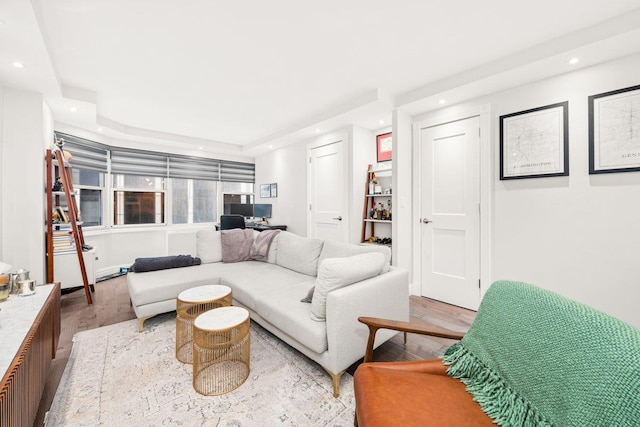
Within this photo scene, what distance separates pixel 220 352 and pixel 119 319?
146 centimetres

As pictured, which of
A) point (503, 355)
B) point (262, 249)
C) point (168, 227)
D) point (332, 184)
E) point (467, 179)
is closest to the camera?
point (503, 355)

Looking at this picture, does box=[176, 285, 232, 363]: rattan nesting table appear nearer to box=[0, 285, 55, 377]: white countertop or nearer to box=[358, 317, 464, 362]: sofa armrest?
box=[0, 285, 55, 377]: white countertop

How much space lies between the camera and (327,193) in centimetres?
445

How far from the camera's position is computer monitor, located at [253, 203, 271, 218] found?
5.69 m

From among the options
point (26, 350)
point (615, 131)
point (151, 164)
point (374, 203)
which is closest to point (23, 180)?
point (151, 164)

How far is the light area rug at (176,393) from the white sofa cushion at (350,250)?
91 cm

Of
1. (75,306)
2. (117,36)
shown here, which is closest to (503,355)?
(117,36)

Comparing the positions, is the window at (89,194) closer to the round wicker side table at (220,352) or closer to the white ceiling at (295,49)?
the white ceiling at (295,49)

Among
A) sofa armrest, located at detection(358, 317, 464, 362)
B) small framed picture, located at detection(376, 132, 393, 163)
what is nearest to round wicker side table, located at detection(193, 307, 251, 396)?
sofa armrest, located at detection(358, 317, 464, 362)

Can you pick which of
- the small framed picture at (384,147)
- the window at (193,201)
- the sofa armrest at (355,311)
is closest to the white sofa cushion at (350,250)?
the sofa armrest at (355,311)

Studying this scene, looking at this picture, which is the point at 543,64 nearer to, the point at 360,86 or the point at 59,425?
the point at 360,86

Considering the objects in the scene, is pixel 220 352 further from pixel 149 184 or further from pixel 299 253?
pixel 149 184

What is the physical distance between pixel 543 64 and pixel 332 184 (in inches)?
110

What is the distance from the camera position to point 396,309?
199 centimetres
